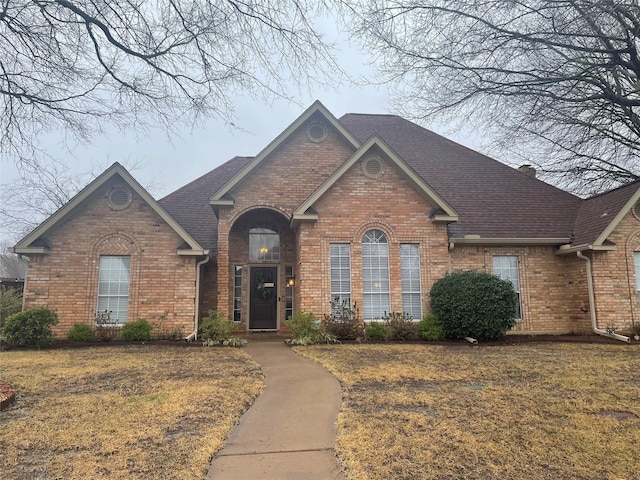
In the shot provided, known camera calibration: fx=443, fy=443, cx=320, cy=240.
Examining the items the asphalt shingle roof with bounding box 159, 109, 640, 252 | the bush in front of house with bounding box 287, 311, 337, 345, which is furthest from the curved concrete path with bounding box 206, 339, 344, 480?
the asphalt shingle roof with bounding box 159, 109, 640, 252

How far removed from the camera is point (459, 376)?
7281 millimetres

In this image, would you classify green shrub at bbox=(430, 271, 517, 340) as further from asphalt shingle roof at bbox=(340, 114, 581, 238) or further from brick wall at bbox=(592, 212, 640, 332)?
brick wall at bbox=(592, 212, 640, 332)

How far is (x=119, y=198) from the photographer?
1287 cm

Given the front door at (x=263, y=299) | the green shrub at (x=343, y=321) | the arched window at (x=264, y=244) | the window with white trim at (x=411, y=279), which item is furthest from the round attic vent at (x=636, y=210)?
the front door at (x=263, y=299)

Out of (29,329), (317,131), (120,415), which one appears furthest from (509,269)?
(29,329)

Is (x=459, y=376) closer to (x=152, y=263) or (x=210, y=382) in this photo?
(x=210, y=382)

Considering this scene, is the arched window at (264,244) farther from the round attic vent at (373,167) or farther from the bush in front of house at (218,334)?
the round attic vent at (373,167)

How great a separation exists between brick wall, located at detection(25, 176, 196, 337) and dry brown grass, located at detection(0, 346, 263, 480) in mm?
3264

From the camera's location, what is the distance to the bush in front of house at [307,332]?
1160 centimetres

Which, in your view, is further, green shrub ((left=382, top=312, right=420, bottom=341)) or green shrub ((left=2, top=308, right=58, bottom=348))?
green shrub ((left=382, top=312, right=420, bottom=341))

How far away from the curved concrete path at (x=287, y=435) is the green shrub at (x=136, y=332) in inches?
228

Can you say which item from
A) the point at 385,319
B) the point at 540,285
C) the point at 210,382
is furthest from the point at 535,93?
the point at 540,285

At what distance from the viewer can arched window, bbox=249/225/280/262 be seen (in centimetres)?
1528

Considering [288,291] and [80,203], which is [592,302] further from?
[80,203]
